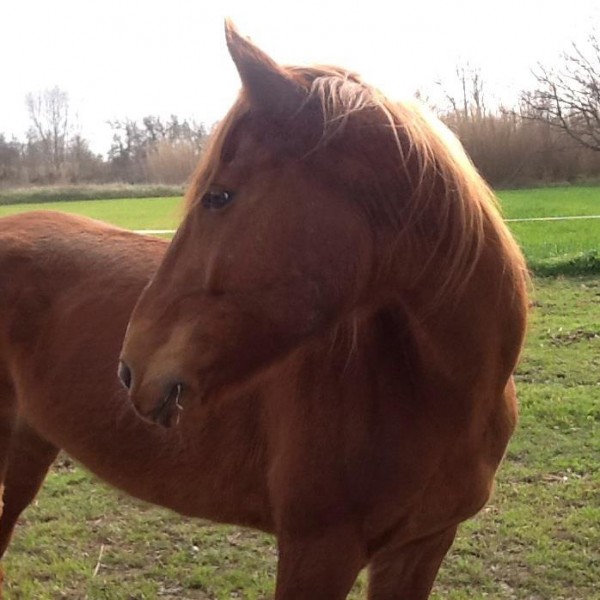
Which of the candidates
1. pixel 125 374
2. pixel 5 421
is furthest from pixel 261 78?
pixel 5 421

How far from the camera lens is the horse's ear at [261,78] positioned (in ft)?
4.16

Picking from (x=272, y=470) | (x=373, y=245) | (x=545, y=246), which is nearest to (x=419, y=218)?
(x=373, y=245)

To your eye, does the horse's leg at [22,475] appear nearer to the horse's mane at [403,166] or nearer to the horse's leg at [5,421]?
the horse's leg at [5,421]

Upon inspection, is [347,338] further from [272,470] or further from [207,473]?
[207,473]

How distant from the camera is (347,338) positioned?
5.41 feet

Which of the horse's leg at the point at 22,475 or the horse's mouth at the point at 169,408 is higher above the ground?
the horse's mouth at the point at 169,408

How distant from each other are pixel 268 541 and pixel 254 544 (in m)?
0.07

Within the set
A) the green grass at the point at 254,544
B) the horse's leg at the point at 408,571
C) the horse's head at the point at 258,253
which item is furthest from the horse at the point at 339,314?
the green grass at the point at 254,544

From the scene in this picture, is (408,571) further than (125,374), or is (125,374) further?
(408,571)

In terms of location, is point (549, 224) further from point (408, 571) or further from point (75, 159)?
point (75, 159)

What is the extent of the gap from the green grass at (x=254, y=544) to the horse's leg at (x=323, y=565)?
133cm

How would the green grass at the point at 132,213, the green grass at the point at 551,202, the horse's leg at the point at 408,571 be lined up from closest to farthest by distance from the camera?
the horse's leg at the point at 408,571, the green grass at the point at 551,202, the green grass at the point at 132,213

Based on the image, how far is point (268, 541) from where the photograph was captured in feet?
11.0

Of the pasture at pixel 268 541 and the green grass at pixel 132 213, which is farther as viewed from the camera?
the green grass at pixel 132 213
